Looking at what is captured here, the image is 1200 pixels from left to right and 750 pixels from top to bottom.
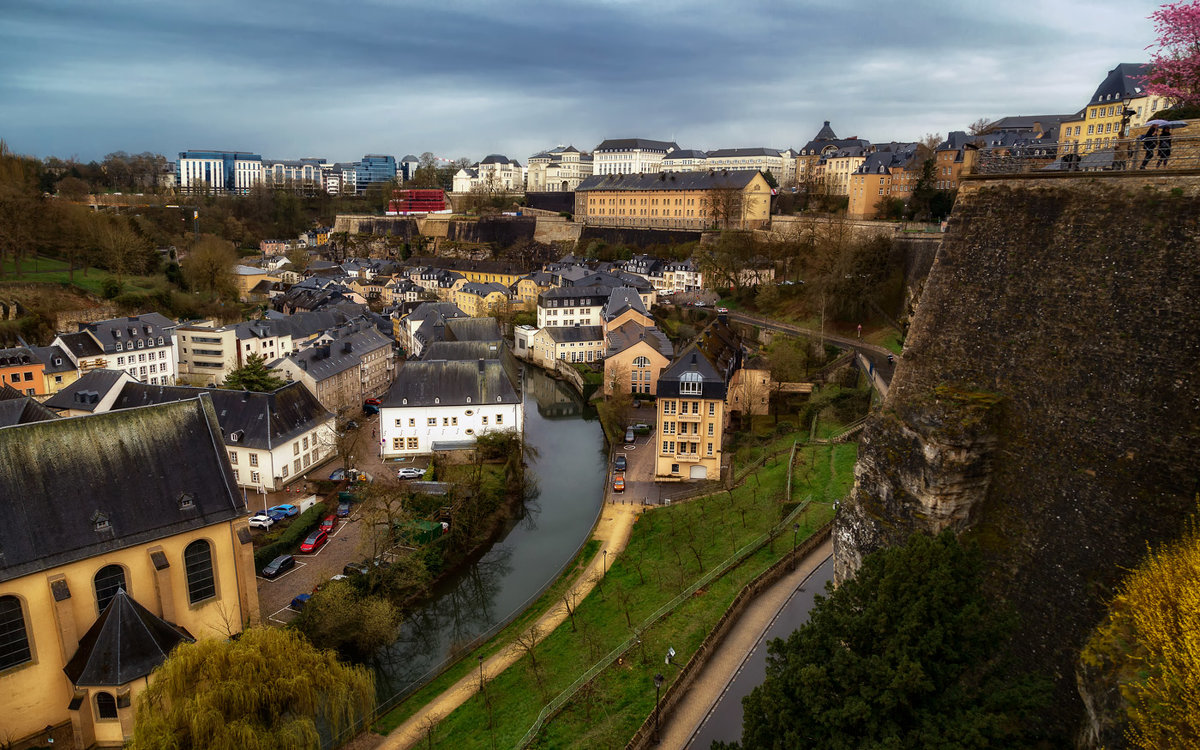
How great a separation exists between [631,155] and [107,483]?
359ft

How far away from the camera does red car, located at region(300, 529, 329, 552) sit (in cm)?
2217

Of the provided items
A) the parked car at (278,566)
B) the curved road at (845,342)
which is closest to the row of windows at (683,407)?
the curved road at (845,342)

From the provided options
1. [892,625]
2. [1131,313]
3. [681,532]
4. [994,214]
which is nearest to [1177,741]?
[892,625]

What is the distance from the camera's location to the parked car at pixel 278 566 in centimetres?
2059

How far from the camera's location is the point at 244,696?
11.9 m

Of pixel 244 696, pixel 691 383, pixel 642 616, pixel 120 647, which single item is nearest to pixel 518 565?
pixel 642 616

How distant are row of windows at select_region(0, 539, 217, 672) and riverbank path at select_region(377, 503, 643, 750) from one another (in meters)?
6.14

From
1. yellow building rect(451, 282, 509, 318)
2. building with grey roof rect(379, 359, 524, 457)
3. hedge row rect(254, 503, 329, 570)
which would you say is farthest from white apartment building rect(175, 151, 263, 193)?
hedge row rect(254, 503, 329, 570)

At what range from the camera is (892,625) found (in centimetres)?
880

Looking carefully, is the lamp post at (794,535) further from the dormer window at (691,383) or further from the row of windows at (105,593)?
the row of windows at (105,593)

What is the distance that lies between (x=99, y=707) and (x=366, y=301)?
5441cm

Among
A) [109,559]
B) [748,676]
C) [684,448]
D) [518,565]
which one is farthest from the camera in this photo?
[684,448]

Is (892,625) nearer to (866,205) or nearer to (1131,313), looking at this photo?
(1131,313)

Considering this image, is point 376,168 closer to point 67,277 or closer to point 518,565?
point 67,277
